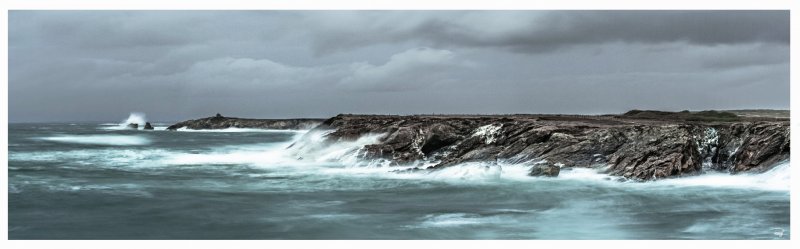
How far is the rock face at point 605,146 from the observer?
805 inches

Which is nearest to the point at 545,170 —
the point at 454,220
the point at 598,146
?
the point at 598,146

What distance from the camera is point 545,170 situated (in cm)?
2077

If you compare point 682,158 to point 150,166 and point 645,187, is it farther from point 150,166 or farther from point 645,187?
point 150,166

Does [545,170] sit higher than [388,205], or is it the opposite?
[545,170]

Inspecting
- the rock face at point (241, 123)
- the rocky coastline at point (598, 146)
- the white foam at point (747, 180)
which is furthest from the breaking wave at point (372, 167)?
the rock face at point (241, 123)

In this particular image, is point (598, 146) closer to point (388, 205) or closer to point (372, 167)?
point (372, 167)

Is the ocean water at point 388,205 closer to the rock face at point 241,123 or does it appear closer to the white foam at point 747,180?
the white foam at point 747,180

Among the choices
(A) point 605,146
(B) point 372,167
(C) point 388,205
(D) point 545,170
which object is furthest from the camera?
(B) point 372,167

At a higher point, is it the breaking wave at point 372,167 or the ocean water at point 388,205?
the breaking wave at point 372,167

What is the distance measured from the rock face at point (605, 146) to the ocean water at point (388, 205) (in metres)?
0.80

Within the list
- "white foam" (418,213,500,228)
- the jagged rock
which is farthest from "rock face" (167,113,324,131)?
"white foam" (418,213,500,228)

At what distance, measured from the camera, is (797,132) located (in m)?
18.6

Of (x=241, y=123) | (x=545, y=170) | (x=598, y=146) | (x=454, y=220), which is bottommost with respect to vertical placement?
(x=454, y=220)

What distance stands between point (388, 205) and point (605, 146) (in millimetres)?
9828
